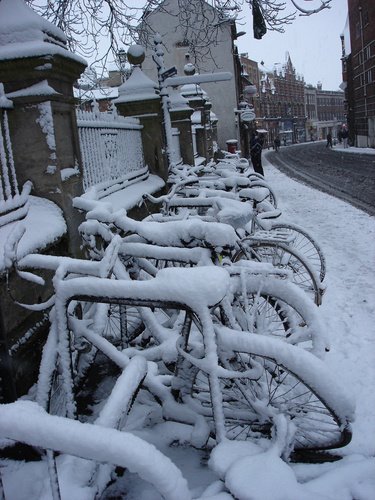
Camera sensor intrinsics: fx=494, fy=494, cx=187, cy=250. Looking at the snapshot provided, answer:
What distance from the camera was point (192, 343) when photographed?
97.5 inches

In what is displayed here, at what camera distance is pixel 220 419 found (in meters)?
2.22

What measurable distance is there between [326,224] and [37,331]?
22.6 feet

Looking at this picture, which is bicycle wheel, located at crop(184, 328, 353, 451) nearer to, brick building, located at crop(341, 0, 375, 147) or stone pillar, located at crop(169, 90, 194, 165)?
stone pillar, located at crop(169, 90, 194, 165)

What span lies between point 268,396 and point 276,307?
2.32 ft

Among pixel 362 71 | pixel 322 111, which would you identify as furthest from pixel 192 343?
pixel 322 111

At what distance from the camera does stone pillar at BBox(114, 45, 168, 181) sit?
7.88 meters

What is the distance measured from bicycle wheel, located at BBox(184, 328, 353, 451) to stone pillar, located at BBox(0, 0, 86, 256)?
6.23 feet

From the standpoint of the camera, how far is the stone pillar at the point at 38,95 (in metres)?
3.39

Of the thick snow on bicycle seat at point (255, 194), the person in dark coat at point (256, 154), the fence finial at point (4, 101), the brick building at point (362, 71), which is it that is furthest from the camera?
the brick building at point (362, 71)

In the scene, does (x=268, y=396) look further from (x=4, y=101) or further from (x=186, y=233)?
(x=4, y=101)

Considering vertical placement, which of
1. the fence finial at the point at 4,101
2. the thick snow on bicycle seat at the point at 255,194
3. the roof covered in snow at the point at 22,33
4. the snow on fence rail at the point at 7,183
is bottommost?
the thick snow on bicycle seat at the point at 255,194

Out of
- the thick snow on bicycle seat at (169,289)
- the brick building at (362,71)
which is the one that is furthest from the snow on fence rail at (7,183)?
the brick building at (362,71)

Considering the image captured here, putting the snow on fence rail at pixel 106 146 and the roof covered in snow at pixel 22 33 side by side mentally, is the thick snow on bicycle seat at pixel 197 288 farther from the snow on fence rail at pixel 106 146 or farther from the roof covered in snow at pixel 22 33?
the snow on fence rail at pixel 106 146

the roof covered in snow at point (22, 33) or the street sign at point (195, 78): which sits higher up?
the street sign at point (195, 78)
